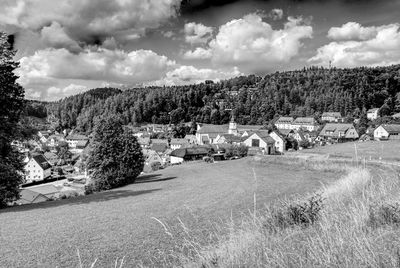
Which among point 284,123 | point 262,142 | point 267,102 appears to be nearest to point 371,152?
point 262,142

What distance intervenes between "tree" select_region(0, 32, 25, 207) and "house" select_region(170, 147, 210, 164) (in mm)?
42778

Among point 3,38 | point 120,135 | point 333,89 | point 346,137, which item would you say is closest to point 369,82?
point 333,89

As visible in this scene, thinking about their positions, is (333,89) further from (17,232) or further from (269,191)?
(17,232)

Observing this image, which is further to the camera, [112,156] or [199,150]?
[199,150]

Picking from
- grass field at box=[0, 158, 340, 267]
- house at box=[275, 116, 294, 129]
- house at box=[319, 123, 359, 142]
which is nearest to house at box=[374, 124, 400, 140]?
house at box=[319, 123, 359, 142]

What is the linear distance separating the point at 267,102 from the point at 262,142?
307ft

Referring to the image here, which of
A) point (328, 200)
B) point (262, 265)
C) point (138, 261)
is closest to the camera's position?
point (262, 265)

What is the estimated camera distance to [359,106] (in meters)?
136

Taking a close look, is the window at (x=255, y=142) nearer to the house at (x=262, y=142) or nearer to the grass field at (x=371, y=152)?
the house at (x=262, y=142)

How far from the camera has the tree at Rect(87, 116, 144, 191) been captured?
82.9ft

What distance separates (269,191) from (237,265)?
13.7m

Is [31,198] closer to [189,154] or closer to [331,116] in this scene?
[189,154]

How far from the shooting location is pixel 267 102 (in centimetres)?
14712

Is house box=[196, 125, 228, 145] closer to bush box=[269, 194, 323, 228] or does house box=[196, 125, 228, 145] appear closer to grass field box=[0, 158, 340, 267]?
Answer: grass field box=[0, 158, 340, 267]
